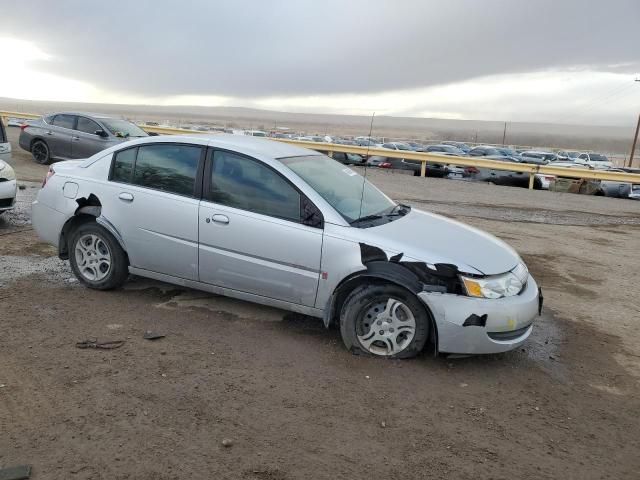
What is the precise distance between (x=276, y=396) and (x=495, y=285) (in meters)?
1.82

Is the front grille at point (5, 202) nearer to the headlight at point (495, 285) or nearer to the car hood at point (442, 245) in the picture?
the car hood at point (442, 245)

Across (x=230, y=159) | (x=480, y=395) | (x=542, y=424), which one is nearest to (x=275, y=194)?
(x=230, y=159)

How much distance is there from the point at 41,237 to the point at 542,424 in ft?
16.2

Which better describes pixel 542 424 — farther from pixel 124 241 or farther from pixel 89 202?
pixel 89 202

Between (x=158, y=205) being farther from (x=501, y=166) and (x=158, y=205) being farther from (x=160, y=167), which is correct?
(x=501, y=166)

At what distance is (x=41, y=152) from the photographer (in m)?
15.4

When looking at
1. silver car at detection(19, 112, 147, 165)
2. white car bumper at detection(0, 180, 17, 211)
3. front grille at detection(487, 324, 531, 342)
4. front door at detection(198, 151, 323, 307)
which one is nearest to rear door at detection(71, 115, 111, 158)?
silver car at detection(19, 112, 147, 165)

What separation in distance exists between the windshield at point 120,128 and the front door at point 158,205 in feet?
31.7

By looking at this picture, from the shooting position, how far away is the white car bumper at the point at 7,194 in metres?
7.74

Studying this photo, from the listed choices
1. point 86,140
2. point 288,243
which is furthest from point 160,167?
point 86,140

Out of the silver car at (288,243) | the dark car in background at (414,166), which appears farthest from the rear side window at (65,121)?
the dark car in background at (414,166)

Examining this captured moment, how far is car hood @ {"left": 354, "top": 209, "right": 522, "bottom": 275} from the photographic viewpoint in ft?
13.8

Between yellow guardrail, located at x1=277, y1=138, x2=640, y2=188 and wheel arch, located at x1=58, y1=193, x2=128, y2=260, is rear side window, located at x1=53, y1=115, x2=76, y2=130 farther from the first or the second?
wheel arch, located at x1=58, y1=193, x2=128, y2=260

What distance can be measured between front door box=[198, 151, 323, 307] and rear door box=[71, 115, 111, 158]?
1025cm
